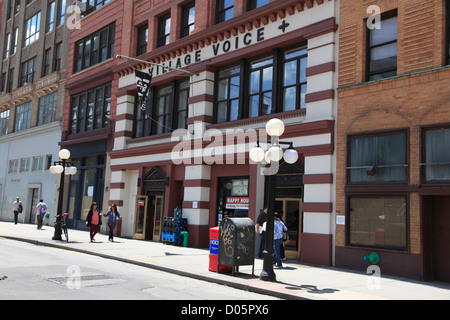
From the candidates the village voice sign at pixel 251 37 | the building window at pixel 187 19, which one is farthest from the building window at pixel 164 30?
the village voice sign at pixel 251 37

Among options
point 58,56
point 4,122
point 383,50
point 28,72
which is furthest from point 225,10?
point 4,122

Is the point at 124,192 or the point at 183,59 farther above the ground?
the point at 183,59

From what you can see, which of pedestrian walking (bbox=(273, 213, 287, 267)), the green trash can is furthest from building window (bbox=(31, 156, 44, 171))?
pedestrian walking (bbox=(273, 213, 287, 267))

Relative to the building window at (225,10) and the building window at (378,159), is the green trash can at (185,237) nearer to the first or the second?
the building window at (378,159)

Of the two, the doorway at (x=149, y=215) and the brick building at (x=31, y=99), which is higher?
the brick building at (x=31, y=99)

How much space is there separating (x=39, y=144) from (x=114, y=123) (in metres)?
10.6

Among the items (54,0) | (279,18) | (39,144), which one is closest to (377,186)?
(279,18)

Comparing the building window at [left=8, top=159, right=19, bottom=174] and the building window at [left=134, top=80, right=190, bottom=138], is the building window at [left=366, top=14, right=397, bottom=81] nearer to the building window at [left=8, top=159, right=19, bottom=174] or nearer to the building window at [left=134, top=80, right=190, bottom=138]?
the building window at [left=134, top=80, right=190, bottom=138]

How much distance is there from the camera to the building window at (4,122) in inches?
1527

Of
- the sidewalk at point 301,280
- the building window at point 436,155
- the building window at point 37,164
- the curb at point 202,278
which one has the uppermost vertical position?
the building window at point 37,164

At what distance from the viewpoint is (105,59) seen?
89.4 feet

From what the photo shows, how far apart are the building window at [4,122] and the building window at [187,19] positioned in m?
23.4

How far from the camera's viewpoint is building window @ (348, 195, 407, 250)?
513 inches
